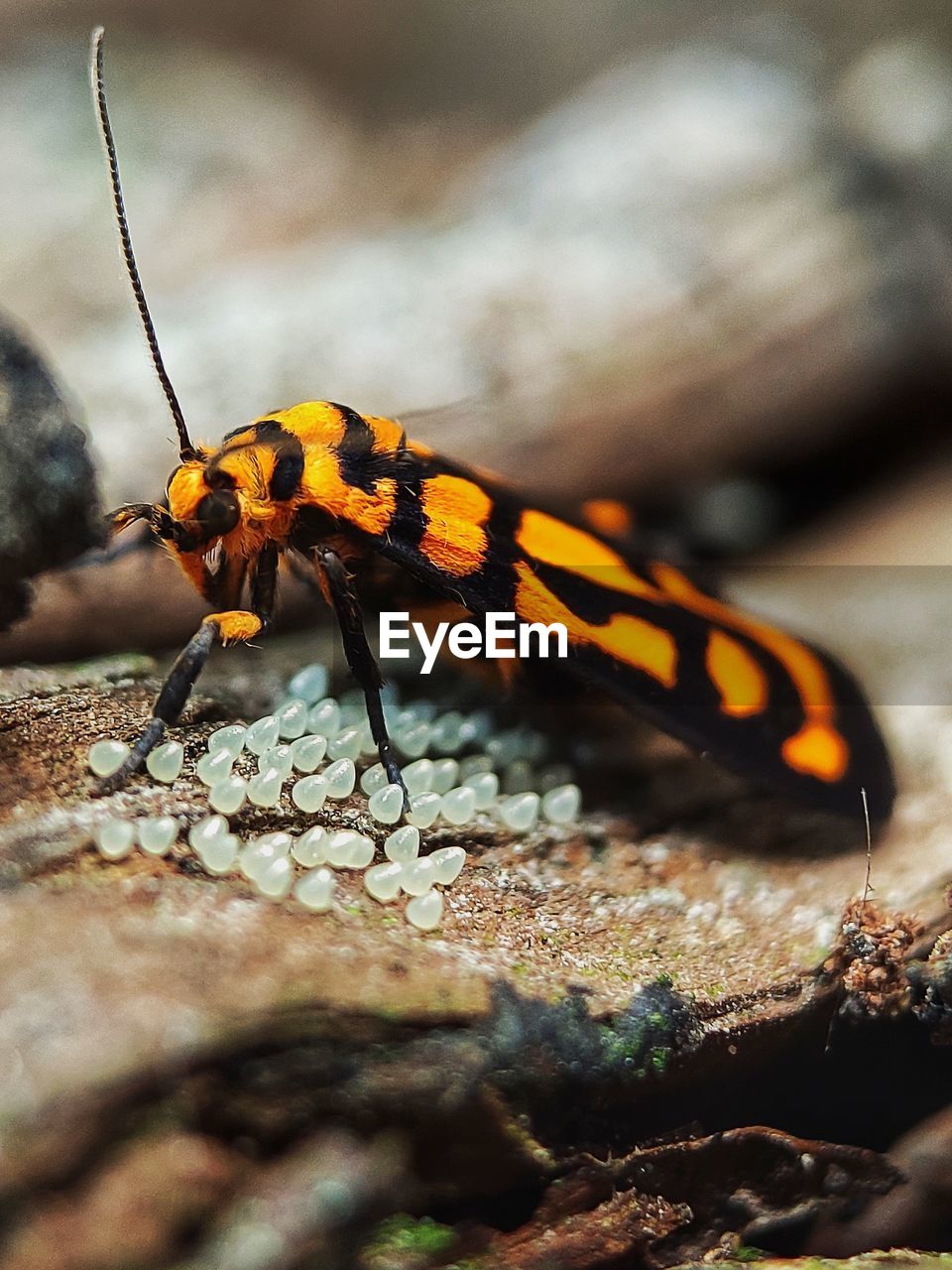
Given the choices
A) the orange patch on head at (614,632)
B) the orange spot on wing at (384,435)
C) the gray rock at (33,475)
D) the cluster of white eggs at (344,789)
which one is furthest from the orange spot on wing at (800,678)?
the gray rock at (33,475)

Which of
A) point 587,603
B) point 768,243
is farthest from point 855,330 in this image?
point 587,603

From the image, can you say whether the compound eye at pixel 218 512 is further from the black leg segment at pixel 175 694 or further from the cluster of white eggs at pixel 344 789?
the cluster of white eggs at pixel 344 789

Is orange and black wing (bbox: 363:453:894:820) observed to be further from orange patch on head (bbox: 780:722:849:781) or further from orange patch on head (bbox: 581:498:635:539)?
orange patch on head (bbox: 581:498:635:539)

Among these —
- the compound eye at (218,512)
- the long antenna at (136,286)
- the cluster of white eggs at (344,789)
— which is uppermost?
the long antenna at (136,286)

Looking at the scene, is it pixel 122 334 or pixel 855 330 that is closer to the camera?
pixel 122 334

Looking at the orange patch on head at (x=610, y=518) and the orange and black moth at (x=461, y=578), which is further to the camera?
the orange patch on head at (x=610, y=518)

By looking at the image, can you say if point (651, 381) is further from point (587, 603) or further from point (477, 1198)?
point (477, 1198)
